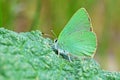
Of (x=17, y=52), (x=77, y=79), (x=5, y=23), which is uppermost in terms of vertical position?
(x=5, y=23)

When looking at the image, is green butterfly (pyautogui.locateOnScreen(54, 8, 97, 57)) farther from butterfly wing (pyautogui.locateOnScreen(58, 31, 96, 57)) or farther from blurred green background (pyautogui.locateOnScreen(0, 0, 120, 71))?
blurred green background (pyautogui.locateOnScreen(0, 0, 120, 71))

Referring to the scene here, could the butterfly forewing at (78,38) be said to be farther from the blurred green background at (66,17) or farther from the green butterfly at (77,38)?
the blurred green background at (66,17)

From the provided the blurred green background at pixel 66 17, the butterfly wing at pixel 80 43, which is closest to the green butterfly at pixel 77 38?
the butterfly wing at pixel 80 43

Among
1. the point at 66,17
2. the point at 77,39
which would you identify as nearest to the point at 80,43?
the point at 77,39

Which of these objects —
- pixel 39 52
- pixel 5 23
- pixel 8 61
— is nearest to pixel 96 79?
pixel 39 52

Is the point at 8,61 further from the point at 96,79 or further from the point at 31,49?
the point at 96,79

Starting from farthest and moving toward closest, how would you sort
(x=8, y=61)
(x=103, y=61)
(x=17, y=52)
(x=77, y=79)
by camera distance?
(x=103, y=61) → (x=77, y=79) → (x=17, y=52) → (x=8, y=61)

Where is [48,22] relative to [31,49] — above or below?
above
